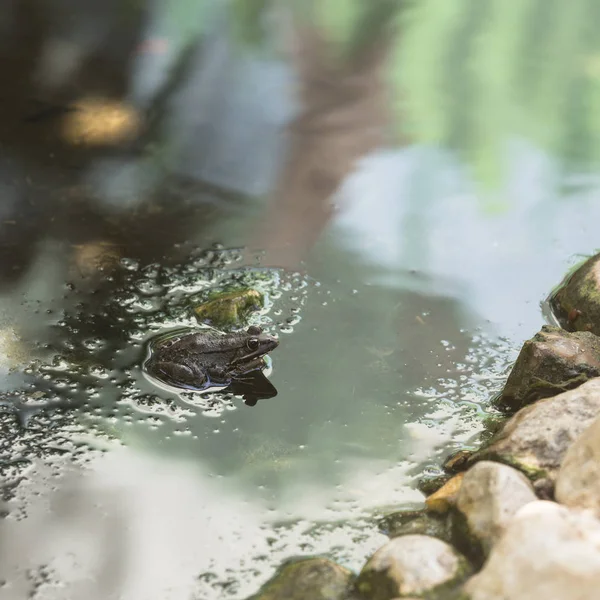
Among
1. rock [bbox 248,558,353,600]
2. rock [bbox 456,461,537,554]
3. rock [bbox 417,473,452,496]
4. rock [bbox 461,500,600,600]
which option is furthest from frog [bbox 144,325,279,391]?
rock [bbox 461,500,600,600]

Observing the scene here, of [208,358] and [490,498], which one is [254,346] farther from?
[490,498]

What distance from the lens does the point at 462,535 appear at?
3.41 metres

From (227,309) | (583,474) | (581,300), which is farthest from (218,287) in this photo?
(583,474)

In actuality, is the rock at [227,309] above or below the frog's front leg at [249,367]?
above

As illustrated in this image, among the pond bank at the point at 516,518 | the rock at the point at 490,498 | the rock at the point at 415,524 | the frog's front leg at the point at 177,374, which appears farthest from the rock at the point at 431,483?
the frog's front leg at the point at 177,374

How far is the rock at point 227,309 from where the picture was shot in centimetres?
505

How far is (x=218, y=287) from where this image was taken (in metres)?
5.38

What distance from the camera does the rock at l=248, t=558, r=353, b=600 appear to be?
131 inches

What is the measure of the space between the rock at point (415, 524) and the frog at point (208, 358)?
1266 mm

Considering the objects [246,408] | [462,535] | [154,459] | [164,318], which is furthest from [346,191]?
[462,535]

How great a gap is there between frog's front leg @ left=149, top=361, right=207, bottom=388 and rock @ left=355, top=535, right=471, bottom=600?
1.62 meters

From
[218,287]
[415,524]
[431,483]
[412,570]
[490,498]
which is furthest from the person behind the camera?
[218,287]

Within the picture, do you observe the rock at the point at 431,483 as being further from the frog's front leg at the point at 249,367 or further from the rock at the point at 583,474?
the frog's front leg at the point at 249,367

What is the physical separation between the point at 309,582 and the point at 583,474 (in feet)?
4.06
